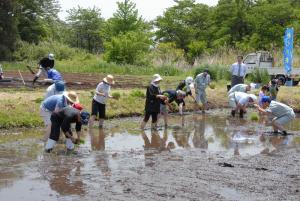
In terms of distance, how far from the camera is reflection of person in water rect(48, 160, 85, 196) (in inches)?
335

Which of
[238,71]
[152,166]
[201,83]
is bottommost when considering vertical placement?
[152,166]

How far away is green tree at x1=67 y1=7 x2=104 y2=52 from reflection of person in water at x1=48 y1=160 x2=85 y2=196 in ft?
208

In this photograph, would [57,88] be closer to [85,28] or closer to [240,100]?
[240,100]

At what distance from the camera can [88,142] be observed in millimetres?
13234

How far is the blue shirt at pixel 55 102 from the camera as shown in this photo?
11.6 m

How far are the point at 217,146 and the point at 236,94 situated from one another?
225 inches

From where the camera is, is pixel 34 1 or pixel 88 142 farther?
pixel 34 1

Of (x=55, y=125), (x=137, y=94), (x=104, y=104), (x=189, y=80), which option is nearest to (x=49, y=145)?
(x=55, y=125)

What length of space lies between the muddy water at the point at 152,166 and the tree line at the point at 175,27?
97.0ft

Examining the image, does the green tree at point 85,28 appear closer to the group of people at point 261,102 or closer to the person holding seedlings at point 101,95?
the group of people at point 261,102

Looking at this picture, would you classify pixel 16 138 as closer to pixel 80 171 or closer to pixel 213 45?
pixel 80 171

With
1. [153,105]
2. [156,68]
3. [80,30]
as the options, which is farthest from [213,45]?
[153,105]

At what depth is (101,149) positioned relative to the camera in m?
12.4

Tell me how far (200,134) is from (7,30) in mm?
38891
